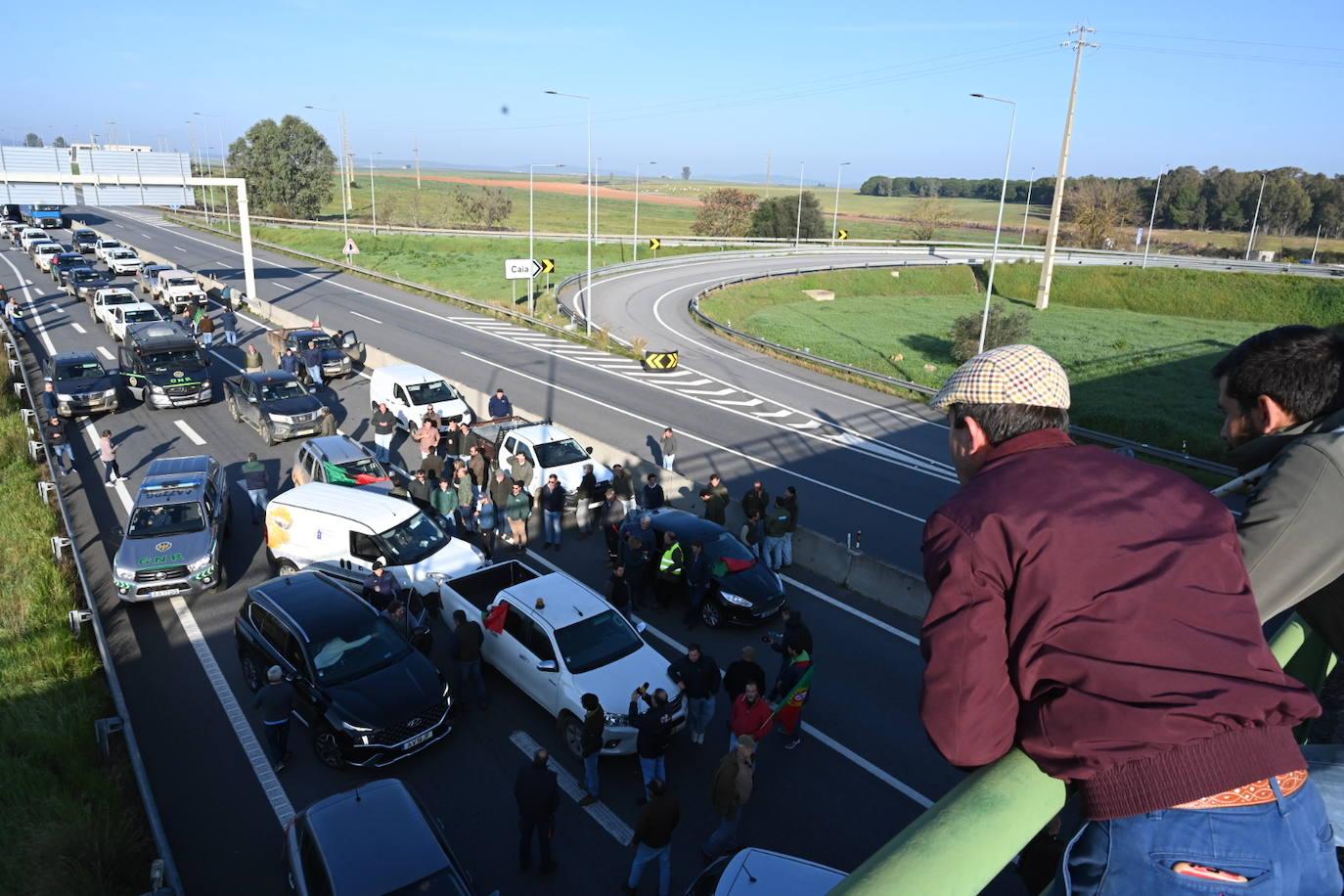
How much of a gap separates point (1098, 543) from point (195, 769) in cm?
1254

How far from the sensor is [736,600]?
49.0 feet

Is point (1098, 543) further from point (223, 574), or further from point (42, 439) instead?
point (42, 439)

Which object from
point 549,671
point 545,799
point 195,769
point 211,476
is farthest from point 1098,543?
point 211,476

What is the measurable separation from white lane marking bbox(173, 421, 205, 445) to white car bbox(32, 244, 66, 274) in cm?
3977

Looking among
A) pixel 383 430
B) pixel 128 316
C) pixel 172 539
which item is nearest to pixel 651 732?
pixel 172 539

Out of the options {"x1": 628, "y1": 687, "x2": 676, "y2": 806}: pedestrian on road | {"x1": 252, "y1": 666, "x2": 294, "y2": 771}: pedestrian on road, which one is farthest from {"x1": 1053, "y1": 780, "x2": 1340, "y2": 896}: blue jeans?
{"x1": 252, "y1": 666, "x2": 294, "y2": 771}: pedestrian on road

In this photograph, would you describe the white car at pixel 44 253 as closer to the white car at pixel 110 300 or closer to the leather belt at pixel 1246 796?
the white car at pixel 110 300

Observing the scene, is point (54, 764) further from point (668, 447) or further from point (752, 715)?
point (668, 447)

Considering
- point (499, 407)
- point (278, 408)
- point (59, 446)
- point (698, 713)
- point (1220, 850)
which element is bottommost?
point (698, 713)

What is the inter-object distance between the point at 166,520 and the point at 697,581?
33.7 feet

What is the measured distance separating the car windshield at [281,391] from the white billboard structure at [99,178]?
2070cm

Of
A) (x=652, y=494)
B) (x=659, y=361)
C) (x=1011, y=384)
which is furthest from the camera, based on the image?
(x=659, y=361)

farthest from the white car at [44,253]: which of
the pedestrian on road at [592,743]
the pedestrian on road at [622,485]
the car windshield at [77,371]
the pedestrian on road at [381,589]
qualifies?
the pedestrian on road at [592,743]

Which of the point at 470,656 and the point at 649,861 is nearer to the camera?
the point at 649,861
